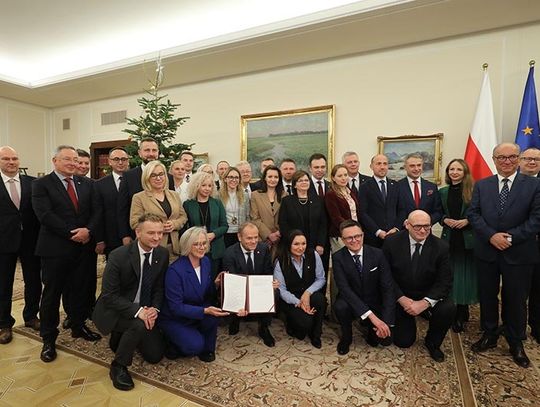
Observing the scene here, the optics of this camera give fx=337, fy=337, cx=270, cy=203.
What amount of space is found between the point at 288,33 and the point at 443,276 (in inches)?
158

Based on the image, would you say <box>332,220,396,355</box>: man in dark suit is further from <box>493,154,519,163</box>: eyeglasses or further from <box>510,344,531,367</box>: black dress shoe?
<box>493,154,519,163</box>: eyeglasses

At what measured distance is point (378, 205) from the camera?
356cm

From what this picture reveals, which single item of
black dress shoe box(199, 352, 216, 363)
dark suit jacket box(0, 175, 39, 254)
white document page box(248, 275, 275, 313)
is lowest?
black dress shoe box(199, 352, 216, 363)

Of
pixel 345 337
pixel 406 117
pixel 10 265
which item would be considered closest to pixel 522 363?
pixel 345 337

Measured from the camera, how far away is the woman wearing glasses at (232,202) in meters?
3.65

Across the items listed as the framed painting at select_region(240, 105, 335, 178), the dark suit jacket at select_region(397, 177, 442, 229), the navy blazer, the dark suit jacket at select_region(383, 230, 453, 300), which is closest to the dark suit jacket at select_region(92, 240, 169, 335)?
the navy blazer

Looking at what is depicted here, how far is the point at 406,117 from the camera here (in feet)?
17.8

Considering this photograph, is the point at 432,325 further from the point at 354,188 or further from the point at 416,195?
the point at 354,188

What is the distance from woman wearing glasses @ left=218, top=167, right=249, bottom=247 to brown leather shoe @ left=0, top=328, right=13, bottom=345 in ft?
7.06

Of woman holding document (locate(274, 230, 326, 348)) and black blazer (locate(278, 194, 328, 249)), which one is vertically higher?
black blazer (locate(278, 194, 328, 249))

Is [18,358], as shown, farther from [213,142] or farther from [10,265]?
[213,142]

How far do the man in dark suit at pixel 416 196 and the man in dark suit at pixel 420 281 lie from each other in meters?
0.63

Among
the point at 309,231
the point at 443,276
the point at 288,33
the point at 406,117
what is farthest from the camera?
the point at 406,117

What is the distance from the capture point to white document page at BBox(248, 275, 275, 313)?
2.88 m
